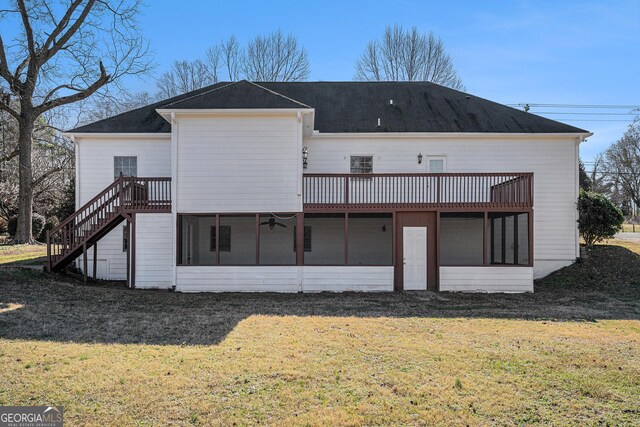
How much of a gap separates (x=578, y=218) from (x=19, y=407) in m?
17.1

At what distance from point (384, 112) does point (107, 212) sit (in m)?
10.6

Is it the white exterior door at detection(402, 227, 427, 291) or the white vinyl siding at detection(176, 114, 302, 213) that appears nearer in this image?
the white vinyl siding at detection(176, 114, 302, 213)

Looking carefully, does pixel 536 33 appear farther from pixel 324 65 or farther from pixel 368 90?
pixel 324 65

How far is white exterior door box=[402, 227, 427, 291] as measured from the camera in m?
14.2

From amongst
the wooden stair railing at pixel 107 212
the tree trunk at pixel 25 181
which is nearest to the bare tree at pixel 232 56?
the tree trunk at pixel 25 181

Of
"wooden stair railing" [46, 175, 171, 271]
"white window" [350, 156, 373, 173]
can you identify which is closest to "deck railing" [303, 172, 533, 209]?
"white window" [350, 156, 373, 173]

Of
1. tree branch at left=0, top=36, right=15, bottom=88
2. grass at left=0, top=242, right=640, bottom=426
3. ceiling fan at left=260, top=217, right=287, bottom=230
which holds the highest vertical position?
tree branch at left=0, top=36, right=15, bottom=88

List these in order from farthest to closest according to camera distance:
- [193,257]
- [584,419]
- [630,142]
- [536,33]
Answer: [630,142] < [193,257] < [536,33] < [584,419]

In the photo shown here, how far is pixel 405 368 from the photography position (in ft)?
20.1

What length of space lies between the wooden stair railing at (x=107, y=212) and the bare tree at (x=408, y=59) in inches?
906

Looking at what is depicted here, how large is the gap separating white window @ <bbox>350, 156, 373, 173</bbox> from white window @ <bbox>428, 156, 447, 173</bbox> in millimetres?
2178

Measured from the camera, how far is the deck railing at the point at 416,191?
14.0 metres

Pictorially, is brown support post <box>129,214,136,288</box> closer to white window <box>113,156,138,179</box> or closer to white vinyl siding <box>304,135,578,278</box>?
white window <box>113,156,138,179</box>

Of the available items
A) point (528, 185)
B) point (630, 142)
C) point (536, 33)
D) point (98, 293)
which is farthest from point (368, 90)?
point (630, 142)
